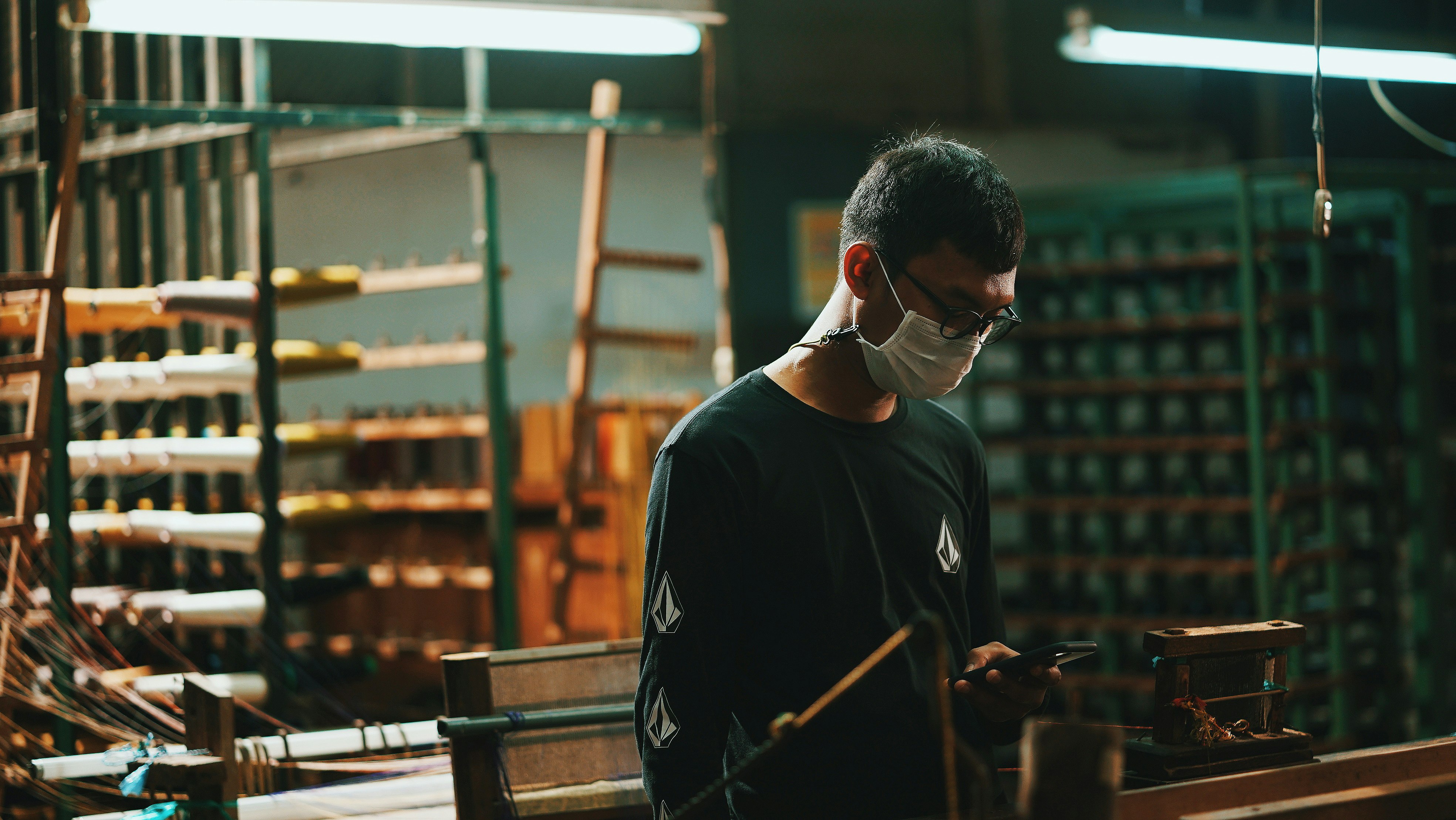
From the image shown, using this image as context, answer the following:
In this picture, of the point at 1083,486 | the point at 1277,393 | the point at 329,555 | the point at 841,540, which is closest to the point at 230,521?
the point at 329,555

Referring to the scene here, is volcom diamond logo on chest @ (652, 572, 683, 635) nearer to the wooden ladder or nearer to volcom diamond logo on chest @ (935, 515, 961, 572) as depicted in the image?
volcom diamond logo on chest @ (935, 515, 961, 572)

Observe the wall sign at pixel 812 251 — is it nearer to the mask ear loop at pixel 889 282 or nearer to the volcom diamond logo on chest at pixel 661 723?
the mask ear loop at pixel 889 282

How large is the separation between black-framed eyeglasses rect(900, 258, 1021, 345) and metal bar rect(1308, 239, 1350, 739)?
3855 millimetres

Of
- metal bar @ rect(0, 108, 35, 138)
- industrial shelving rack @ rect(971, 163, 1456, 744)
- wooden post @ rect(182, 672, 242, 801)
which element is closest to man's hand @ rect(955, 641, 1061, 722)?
wooden post @ rect(182, 672, 242, 801)

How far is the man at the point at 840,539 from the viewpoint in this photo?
5.15 ft

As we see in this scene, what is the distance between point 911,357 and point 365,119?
9.87ft

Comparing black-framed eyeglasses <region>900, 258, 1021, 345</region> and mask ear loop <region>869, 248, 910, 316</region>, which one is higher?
mask ear loop <region>869, 248, 910, 316</region>

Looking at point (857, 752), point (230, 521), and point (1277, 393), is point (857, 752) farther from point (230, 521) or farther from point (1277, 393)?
point (1277, 393)

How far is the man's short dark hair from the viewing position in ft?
5.37

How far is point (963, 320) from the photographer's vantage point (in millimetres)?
1710

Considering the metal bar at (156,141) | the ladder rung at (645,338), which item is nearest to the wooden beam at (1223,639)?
the metal bar at (156,141)

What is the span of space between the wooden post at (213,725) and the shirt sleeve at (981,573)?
1253 millimetres

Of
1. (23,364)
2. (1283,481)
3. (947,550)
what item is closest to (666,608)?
(947,550)

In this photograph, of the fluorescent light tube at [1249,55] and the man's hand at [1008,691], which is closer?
the man's hand at [1008,691]
